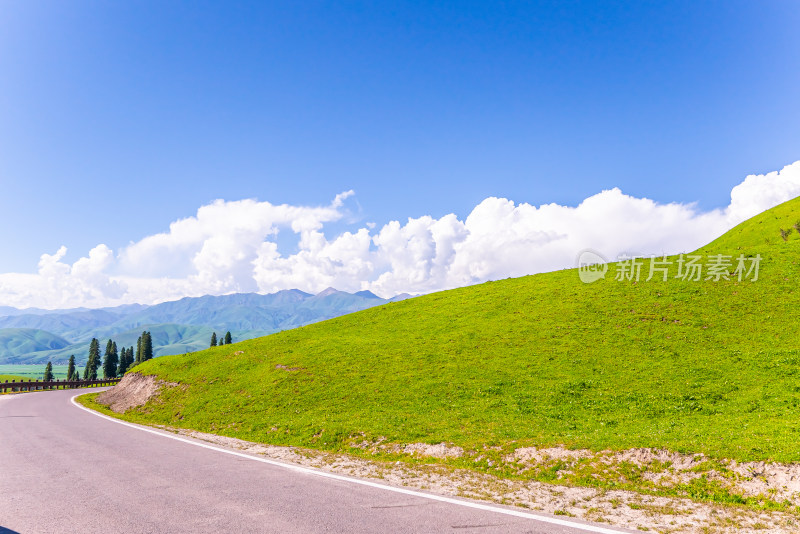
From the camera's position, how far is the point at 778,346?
1004 inches

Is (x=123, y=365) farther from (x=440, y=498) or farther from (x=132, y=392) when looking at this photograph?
(x=440, y=498)

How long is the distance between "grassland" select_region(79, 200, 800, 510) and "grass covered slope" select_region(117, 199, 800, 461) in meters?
0.13

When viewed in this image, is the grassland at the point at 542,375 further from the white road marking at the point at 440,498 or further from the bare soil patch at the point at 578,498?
the white road marking at the point at 440,498

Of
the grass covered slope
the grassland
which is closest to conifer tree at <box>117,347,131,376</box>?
the grassland

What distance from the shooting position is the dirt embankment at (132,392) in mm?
36344

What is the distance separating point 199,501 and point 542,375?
71.3 ft

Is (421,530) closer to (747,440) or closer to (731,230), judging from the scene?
(747,440)

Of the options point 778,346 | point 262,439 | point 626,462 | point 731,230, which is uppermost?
point 731,230

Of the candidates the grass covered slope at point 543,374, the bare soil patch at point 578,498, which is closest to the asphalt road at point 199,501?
the bare soil patch at point 578,498

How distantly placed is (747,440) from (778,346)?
1722 cm

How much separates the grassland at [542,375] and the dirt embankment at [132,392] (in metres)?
1.51

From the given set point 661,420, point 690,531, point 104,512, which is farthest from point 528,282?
point 104,512

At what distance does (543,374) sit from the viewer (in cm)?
2633

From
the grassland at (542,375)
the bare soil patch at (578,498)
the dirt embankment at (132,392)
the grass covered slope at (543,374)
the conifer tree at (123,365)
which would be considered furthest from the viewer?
the conifer tree at (123,365)
